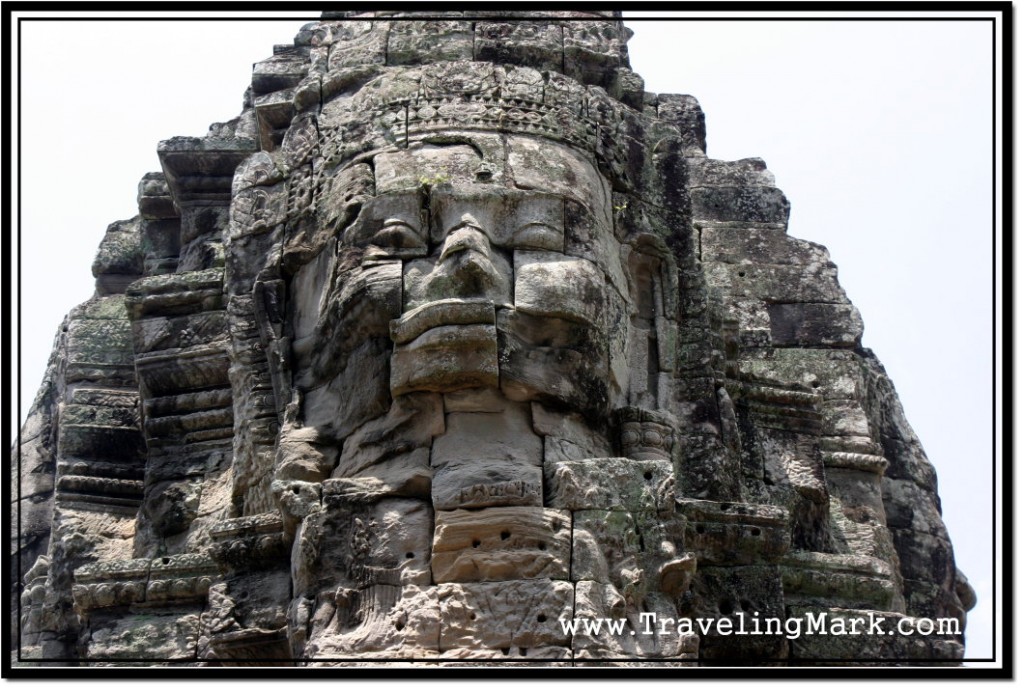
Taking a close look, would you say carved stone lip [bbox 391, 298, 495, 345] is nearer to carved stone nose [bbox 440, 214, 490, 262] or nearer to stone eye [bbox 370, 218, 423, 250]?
carved stone nose [bbox 440, 214, 490, 262]

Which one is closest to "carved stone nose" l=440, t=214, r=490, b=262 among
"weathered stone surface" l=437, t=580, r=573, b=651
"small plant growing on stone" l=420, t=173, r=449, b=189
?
"small plant growing on stone" l=420, t=173, r=449, b=189

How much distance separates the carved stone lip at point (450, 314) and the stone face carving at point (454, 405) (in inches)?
1.1

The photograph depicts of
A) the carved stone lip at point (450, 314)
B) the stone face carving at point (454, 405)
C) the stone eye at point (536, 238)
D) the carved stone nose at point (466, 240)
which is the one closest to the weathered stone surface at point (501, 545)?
the stone face carving at point (454, 405)

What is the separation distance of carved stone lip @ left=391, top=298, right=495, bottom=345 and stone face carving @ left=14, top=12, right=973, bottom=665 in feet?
0.09

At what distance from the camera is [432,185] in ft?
46.2

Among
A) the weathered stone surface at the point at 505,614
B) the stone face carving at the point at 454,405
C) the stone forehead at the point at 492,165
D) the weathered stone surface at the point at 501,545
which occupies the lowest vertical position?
the weathered stone surface at the point at 505,614

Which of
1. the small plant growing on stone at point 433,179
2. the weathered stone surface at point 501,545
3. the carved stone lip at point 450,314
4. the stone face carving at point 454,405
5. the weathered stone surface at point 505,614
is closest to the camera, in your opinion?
the weathered stone surface at point 505,614

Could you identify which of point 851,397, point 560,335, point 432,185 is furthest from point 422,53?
point 851,397

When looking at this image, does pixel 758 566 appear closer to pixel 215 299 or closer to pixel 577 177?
pixel 577 177

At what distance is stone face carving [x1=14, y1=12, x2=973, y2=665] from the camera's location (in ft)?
42.2

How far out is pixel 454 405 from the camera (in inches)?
527

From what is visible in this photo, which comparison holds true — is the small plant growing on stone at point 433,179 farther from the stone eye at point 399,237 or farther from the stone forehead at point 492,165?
the stone eye at point 399,237

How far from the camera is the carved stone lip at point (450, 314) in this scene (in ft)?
43.7

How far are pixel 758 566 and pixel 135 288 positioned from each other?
4.60 m
